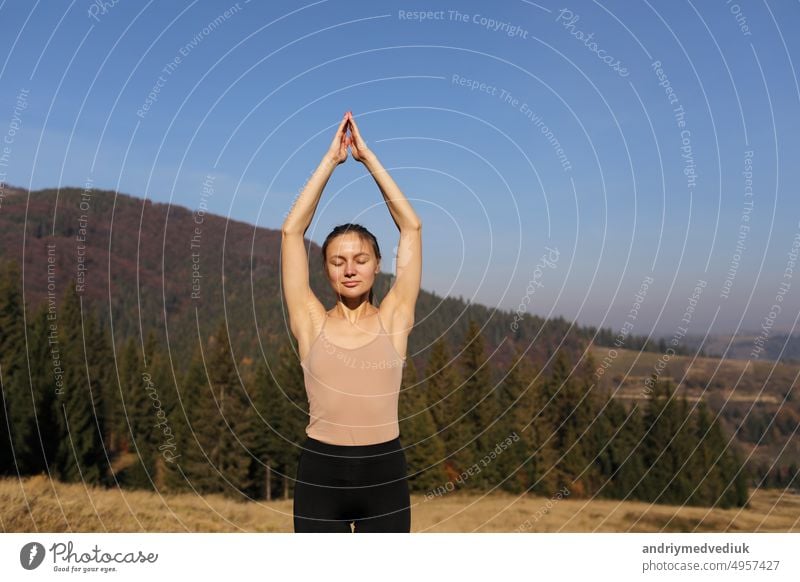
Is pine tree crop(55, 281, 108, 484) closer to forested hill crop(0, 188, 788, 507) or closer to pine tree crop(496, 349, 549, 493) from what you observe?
forested hill crop(0, 188, 788, 507)

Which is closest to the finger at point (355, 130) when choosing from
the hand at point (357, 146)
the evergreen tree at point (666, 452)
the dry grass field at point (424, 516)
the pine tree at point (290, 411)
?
the hand at point (357, 146)

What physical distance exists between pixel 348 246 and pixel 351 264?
0.17m

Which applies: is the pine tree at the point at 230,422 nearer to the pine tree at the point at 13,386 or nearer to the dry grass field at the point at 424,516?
the pine tree at the point at 13,386

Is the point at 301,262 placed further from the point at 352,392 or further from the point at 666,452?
the point at 666,452

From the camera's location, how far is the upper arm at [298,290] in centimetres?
584

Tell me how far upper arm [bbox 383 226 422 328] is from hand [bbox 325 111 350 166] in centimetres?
94

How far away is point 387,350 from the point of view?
573 centimetres

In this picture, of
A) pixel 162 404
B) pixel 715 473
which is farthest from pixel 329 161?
pixel 715 473

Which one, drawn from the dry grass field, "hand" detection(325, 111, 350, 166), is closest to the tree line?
the dry grass field

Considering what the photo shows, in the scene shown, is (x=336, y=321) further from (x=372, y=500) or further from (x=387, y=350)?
(x=372, y=500)

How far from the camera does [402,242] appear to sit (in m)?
6.24

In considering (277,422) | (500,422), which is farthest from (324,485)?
(500,422)

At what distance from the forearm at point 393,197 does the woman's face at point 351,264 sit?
0.53 metres

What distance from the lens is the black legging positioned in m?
5.58
